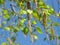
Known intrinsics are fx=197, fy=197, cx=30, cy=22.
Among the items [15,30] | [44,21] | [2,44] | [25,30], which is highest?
[44,21]

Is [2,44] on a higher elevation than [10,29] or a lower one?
lower

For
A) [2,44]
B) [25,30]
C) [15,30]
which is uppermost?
[25,30]

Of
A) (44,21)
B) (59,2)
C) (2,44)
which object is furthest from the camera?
(2,44)

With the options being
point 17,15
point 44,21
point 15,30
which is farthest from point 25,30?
point 15,30

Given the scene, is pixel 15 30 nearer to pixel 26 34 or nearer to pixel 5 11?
pixel 5 11

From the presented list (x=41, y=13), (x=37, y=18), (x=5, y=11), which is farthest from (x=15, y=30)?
(x=41, y=13)

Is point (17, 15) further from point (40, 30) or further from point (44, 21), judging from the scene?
point (44, 21)

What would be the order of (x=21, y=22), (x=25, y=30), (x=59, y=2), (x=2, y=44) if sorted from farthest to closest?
(x=2, y=44) < (x=21, y=22) < (x=25, y=30) < (x=59, y=2)

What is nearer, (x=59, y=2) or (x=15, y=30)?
(x=59, y=2)

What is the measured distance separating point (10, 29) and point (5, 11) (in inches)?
6.5

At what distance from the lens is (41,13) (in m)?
1.19

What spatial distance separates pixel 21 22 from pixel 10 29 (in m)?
0.28

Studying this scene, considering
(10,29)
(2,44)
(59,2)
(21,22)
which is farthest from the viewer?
(2,44)

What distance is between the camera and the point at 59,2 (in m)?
1.24
